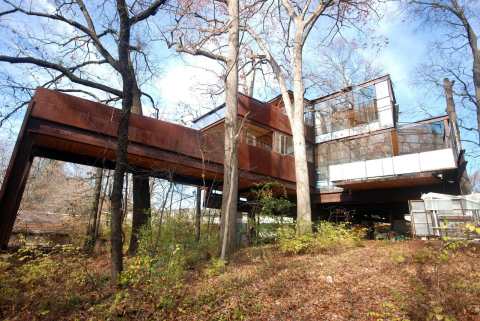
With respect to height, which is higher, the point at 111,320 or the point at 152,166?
the point at 152,166

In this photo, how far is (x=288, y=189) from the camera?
14.6 meters

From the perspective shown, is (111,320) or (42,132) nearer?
(111,320)

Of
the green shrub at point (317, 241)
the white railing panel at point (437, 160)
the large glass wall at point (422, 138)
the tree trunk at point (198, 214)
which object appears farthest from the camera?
the large glass wall at point (422, 138)

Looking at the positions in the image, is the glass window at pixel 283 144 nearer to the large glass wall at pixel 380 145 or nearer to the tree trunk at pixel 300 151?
the tree trunk at pixel 300 151

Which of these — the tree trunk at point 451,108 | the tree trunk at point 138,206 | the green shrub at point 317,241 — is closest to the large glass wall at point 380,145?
the tree trunk at point 451,108

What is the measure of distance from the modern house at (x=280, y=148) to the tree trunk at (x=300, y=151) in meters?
1.86

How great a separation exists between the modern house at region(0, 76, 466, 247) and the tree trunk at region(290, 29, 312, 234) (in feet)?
6.09

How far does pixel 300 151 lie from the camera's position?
11.8 meters

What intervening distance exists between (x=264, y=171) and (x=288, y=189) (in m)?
2.30

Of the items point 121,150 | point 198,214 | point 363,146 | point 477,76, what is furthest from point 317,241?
point 477,76

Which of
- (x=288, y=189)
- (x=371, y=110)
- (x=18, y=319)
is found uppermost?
(x=371, y=110)

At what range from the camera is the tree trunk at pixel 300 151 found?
10.8 m

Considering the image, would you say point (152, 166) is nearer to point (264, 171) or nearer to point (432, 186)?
point (264, 171)

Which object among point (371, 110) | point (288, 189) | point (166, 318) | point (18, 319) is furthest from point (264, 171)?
point (18, 319)
